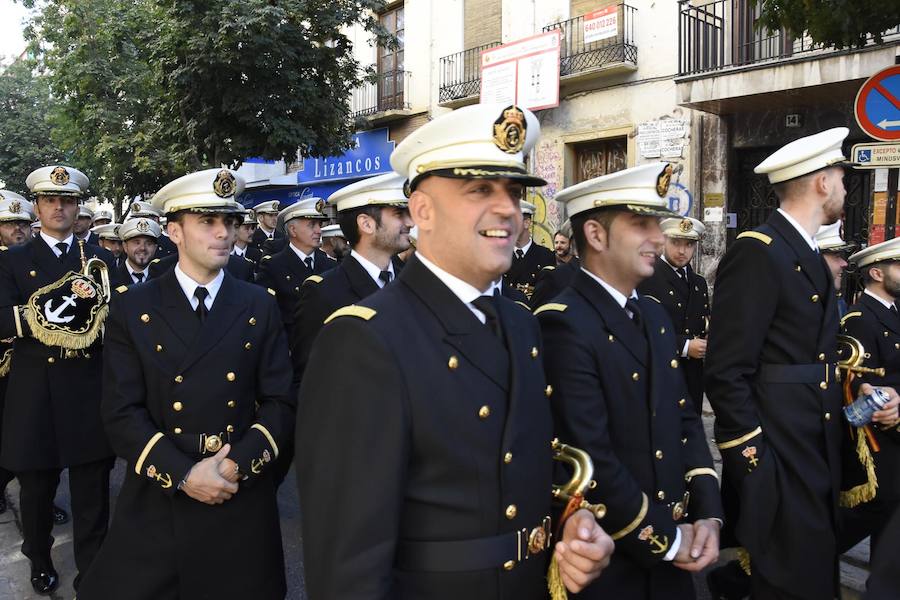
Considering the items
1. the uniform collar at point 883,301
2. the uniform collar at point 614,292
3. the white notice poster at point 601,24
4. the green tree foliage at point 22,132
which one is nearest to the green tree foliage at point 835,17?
the uniform collar at point 883,301

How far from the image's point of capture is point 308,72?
12.9 m

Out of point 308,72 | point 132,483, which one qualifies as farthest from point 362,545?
point 308,72

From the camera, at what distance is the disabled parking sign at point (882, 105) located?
5621mm

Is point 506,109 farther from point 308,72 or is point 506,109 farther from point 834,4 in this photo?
point 308,72

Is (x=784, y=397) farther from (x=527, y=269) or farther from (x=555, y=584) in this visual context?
(x=527, y=269)

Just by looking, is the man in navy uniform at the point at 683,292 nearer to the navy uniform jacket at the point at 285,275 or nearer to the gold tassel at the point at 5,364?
the navy uniform jacket at the point at 285,275

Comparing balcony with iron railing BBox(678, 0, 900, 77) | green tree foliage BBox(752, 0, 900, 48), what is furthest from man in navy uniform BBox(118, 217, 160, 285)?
balcony with iron railing BBox(678, 0, 900, 77)

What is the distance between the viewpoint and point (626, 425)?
257 cm

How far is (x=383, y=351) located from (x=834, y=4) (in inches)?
236

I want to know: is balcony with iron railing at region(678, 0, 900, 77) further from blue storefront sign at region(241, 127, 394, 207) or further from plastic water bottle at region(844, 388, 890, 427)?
plastic water bottle at region(844, 388, 890, 427)

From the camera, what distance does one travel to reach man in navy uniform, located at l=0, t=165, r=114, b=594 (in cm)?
426

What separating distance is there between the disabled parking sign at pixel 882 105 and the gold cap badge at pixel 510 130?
15.0 feet

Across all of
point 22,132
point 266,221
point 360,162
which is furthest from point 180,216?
point 22,132

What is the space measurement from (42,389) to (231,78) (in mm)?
8634
